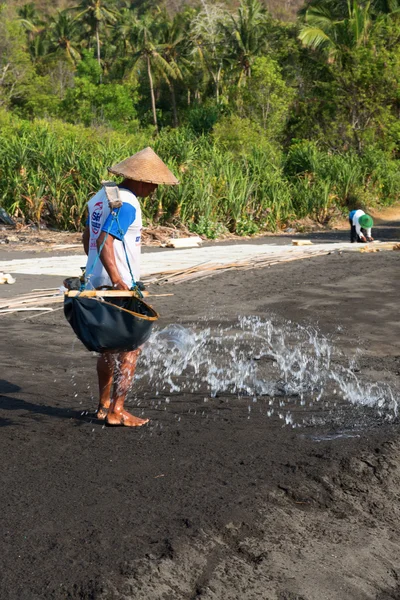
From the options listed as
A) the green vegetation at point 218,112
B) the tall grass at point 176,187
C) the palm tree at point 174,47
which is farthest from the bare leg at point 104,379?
the palm tree at point 174,47

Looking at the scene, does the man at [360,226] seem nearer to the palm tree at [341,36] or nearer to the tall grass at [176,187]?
the tall grass at [176,187]

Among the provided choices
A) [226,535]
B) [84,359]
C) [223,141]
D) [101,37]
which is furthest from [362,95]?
[101,37]

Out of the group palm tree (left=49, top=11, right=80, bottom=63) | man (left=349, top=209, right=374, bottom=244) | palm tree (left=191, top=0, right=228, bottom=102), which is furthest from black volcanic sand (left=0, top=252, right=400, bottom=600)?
palm tree (left=49, top=11, right=80, bottom=63)

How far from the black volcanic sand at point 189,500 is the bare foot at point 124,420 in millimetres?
53

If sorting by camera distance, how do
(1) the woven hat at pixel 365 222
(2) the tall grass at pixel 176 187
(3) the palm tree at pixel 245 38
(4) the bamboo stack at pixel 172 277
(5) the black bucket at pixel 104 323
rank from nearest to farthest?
(5) the black bucket at pixel 104 323 < (4) the bamboo stack at pixel 172 277 < (1) the woven hat at pixel 365 222 < (2) the tall grass at pixel 176 187 < (3) the palm tree at pixel 245 38

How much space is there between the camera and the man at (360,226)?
59.3ft

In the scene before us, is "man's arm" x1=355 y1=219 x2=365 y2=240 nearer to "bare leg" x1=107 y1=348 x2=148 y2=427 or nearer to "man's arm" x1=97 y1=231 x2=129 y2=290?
"bare leg" x1=107 y1=348 x2=148 y2=427

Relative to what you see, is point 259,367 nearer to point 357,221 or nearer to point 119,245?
point 119,245

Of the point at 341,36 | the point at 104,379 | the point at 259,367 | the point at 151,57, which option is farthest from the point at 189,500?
the point at 151,57

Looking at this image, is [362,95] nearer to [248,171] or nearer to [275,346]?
[248,171]

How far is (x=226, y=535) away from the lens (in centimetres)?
354

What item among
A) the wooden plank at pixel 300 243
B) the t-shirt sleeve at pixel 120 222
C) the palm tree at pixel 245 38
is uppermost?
the palm tree at pixel 245 38

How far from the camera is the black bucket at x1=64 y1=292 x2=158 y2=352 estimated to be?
4.52 meters

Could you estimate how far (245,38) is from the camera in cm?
4866
